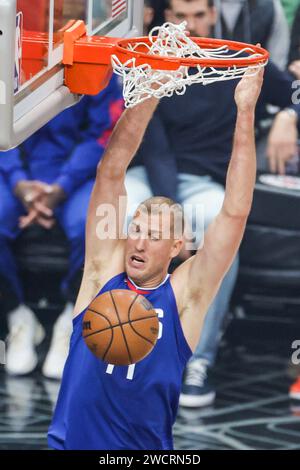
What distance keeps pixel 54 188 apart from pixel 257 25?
1.31 m

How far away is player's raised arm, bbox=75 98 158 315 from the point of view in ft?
13.9

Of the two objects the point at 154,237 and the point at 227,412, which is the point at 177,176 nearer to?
the point at 227,412

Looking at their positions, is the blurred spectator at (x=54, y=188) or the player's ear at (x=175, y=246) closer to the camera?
the player's ear at (x=175, y=246)

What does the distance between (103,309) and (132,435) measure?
428 millimetres

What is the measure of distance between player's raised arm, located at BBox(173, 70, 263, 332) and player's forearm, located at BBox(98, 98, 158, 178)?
0.32 meters

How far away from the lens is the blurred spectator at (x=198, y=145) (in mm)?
6312

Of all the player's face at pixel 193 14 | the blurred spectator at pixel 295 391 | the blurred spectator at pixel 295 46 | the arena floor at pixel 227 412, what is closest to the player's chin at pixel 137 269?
the arena floor at pixel 227 412

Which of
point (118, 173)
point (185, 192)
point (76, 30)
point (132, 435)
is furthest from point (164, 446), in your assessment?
point (185, 192)

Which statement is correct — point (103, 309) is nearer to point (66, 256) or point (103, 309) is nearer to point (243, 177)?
point (243, 177)

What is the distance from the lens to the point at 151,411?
4191 mm

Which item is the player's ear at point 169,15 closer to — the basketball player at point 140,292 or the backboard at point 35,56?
the backboard at point 35,56

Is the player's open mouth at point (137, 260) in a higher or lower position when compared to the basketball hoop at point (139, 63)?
lower

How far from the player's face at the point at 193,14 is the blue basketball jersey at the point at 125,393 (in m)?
2.31

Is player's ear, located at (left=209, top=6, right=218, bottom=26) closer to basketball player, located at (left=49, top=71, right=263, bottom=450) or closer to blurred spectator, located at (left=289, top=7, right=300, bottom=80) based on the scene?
blurred spectator, located at (left=289, top=7, right=300, bottom=80)
